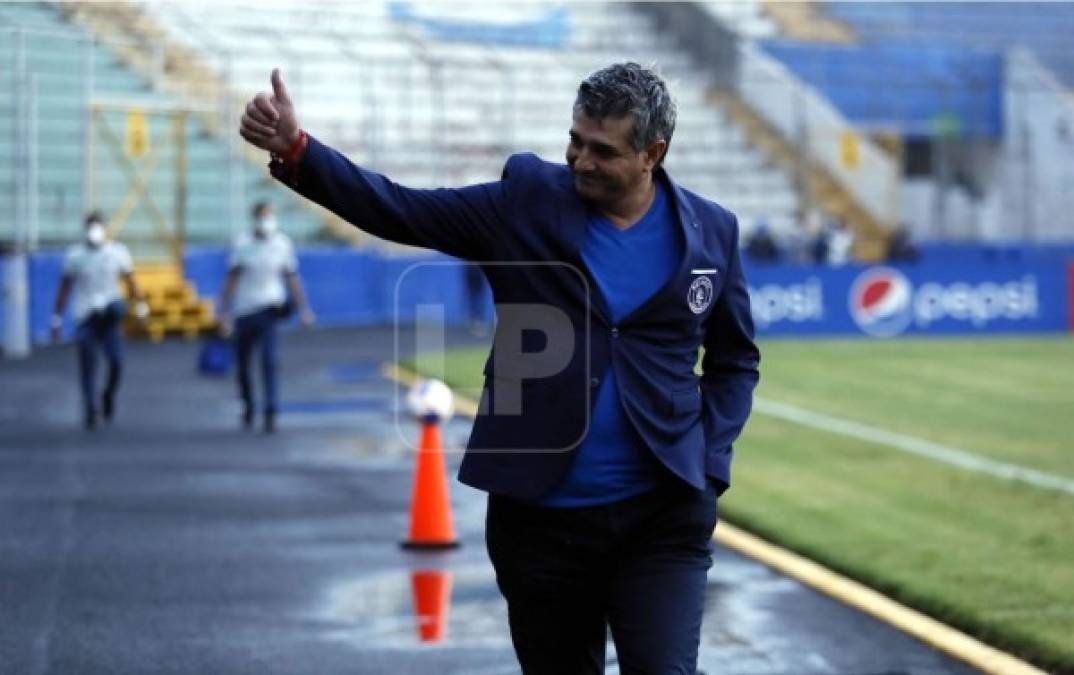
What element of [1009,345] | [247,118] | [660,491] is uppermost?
[247,118]

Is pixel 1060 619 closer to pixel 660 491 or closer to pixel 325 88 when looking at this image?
pixel 660 491

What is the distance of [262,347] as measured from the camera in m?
16.7

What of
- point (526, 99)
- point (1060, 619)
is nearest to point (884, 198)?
point (526, 99)

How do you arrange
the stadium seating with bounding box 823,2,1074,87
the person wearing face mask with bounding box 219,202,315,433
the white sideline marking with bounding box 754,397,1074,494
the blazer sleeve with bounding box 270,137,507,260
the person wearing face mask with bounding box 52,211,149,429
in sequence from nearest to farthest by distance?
the blazer sleeve with bounding box 270,137,507,260 < the white sideline marking with bounding box 754,397,1074,494 < the person wearing face mask with bounding box 219,202,315,433 < the person wearing face mask with bounding box 52,211,149,429 < the stadium seating with bounding box 823,2,1074,87

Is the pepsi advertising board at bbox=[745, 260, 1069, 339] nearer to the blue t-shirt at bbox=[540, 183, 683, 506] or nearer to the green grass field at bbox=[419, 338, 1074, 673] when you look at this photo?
the green grass field at bbox=[419, 338, 1074, 673]

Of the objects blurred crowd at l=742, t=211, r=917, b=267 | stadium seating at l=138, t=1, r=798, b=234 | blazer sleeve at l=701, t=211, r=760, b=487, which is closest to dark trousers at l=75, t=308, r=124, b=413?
blazer sleeve at l=701, t=211, r=760, b=487

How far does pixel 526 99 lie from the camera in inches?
1476

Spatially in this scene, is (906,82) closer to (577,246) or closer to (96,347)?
(96,347)

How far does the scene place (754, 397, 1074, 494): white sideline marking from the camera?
539 inches

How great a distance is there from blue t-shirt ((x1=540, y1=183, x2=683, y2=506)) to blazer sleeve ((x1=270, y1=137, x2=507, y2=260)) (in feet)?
0.81

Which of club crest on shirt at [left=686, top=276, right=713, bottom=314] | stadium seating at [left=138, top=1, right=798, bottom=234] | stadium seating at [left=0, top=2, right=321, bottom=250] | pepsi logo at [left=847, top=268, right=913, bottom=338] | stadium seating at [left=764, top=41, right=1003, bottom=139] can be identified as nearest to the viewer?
club crest on shirt at [left=686, top=276, right=713, bottom=314]

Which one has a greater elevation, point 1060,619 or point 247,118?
point 247,118

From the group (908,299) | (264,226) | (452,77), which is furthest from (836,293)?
(264,226)

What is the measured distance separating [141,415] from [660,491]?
13.6 m
